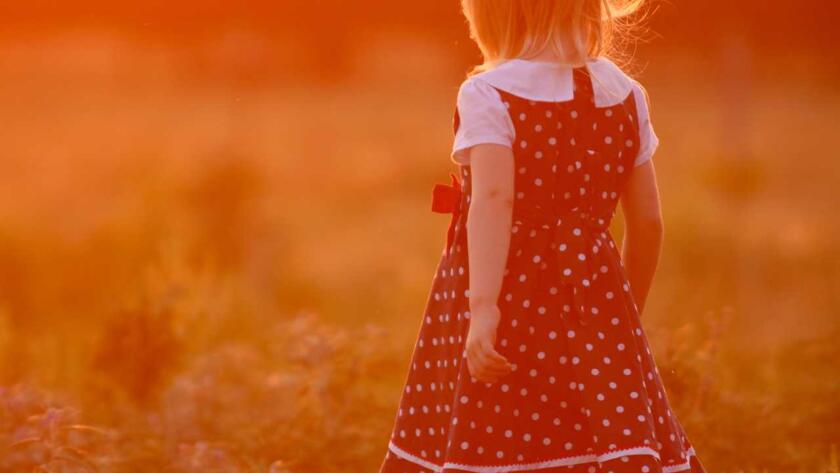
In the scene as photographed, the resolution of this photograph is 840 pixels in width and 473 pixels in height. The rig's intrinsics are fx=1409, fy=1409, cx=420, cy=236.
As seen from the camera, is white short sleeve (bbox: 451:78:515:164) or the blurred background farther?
the blurred background

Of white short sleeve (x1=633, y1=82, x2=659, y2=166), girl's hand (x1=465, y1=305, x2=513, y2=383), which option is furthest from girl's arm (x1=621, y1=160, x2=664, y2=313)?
girl's hand (x1=465, y1=305, x2=513, y2=383)

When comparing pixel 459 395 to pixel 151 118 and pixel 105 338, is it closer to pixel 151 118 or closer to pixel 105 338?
pixel 105 338

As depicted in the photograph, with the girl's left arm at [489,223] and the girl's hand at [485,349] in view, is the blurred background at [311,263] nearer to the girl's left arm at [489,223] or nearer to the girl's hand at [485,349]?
the girl's left arm at [489,223]

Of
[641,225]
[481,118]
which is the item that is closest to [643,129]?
[641,225]

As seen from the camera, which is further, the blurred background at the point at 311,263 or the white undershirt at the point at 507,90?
the blurred background at the point at 311,263

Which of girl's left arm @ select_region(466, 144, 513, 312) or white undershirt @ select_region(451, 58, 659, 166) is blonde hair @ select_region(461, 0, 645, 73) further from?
girl's left arm @ select_region(466, 144, 513, 312)

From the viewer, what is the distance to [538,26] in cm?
297

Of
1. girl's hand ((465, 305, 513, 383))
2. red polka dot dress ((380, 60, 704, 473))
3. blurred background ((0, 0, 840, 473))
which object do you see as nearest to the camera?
girl's hand ((465, 305, 513, 383))

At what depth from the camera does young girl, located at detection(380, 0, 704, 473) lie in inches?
112

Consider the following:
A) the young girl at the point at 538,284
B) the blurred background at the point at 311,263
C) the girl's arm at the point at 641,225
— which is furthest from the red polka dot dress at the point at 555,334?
the blurred background at the point at 311,263

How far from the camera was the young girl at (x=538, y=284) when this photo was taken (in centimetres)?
283

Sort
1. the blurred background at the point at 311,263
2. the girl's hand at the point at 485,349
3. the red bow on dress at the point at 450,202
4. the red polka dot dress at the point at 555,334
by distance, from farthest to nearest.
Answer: the blurred background at the point at 311,263, the red bow on dress at the point at 450,202, the red polka dot dress at the point at 555,334, the girl's hand at the point at 485,349

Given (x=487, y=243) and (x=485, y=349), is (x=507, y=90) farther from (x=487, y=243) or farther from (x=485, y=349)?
(x=485, y=349)

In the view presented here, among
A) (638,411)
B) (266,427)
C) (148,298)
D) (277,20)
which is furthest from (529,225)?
(277,20)
